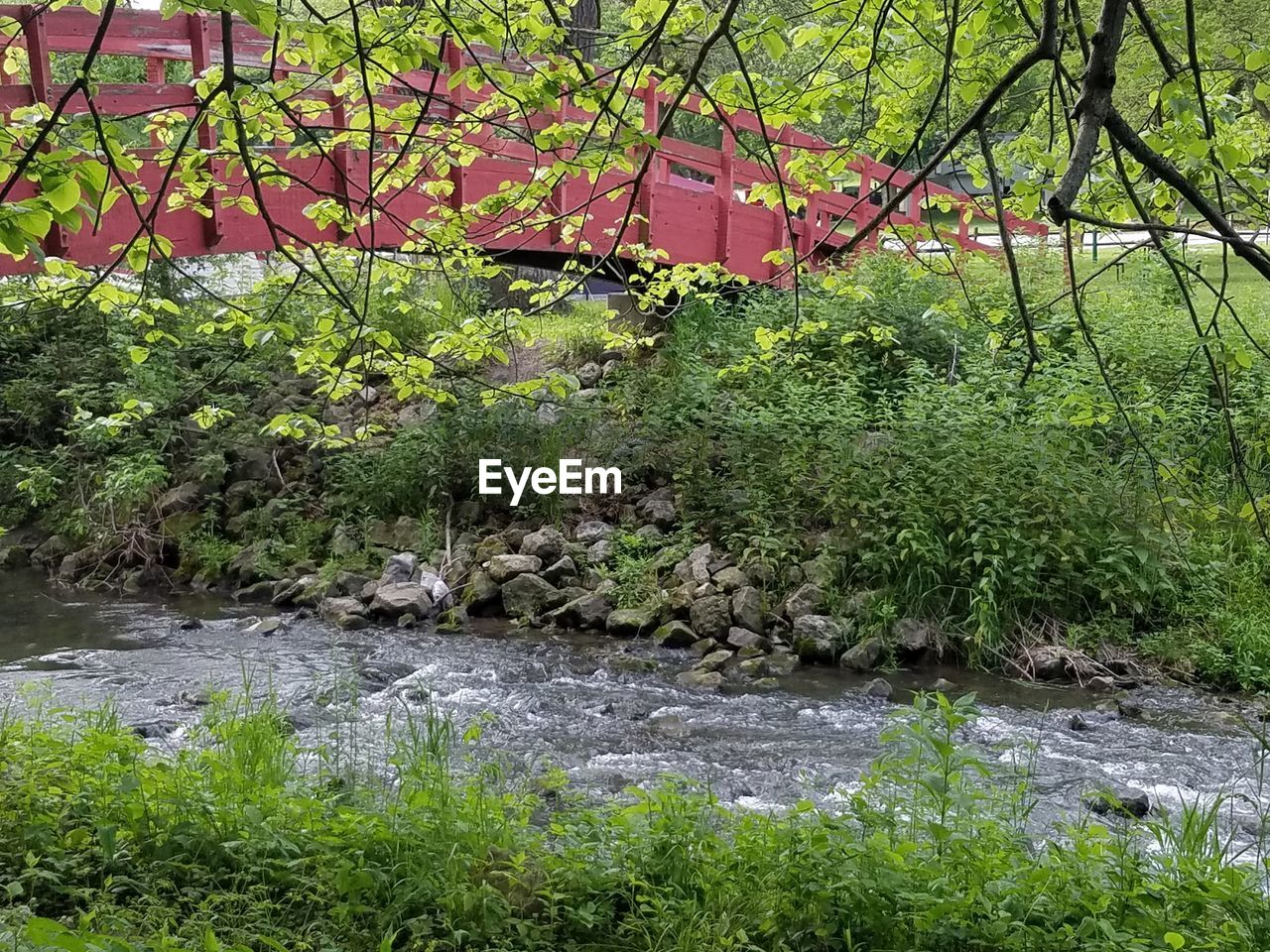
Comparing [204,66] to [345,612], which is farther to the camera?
[345,612]

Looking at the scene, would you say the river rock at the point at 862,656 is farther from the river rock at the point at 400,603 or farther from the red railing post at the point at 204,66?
the red railing post at the point at 204,66

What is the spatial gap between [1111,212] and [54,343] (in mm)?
11751

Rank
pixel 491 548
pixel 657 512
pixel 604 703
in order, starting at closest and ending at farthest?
pixel 604 703 < pixel 491 548 < pixel 657 512

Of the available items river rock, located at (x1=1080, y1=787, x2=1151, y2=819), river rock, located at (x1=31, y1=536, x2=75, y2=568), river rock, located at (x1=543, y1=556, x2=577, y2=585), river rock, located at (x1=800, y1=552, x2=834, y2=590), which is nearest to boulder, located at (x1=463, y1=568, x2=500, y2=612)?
river rock, located at (x1=543, y1=556, x2=577, y2=585)

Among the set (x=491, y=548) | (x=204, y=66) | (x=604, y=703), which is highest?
(x=204, y=66)

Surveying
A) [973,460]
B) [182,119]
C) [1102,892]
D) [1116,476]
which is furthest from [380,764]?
[1116,476]

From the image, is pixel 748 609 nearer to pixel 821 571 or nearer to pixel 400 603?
pixel 821 571

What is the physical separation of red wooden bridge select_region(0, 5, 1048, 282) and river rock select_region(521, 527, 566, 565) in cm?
248

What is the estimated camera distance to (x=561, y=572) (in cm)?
937

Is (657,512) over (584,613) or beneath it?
over

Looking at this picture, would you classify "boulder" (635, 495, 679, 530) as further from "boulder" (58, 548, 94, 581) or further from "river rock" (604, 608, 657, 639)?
"boulder" (58, 548, 94, 581)

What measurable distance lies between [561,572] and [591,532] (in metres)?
0.64

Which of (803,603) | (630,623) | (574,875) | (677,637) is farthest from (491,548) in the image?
(574,875)

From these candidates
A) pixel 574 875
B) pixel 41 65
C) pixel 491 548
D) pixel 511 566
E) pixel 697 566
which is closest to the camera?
pixel 574 875
